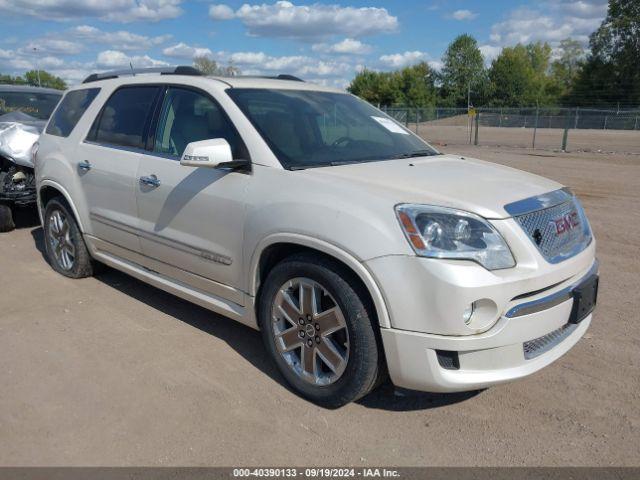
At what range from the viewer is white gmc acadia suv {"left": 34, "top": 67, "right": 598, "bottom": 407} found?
2752 millimetres

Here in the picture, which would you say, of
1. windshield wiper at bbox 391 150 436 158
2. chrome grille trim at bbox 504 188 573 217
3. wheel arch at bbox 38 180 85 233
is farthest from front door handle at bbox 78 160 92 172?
chrome grille trim at bbox 504 188 573 217

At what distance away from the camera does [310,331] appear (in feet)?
10.5

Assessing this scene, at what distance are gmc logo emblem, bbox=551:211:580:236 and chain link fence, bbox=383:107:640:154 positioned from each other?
2013 centimetres

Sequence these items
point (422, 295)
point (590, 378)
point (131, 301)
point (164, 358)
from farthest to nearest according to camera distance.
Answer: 1. point (131, 301)
2. point (164, 358)
3. point (590, 378)
4. point (422, 295)

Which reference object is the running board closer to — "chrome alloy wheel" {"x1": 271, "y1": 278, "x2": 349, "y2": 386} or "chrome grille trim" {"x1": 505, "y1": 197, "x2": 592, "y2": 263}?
"chrome alloy wheel" {"x1": 271, "y1": 278, "x2": 349, "y2": 386}

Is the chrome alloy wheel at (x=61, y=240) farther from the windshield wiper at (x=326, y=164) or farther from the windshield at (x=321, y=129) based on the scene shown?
the windshield wiper at (x=326, y=164)

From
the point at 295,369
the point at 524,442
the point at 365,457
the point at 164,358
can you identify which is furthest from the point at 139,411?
the point at 524,442

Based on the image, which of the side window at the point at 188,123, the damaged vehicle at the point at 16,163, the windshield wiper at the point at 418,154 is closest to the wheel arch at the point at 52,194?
the side window at the point at 188,123

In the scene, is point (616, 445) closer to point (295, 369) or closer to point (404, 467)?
point (404, 467)

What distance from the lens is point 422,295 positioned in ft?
8.85

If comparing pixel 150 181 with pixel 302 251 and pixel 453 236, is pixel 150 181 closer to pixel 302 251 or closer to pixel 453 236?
pixel 302 251

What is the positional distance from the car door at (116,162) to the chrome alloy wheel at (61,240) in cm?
63

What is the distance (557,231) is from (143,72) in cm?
363

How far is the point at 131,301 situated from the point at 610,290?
13.5 feet
